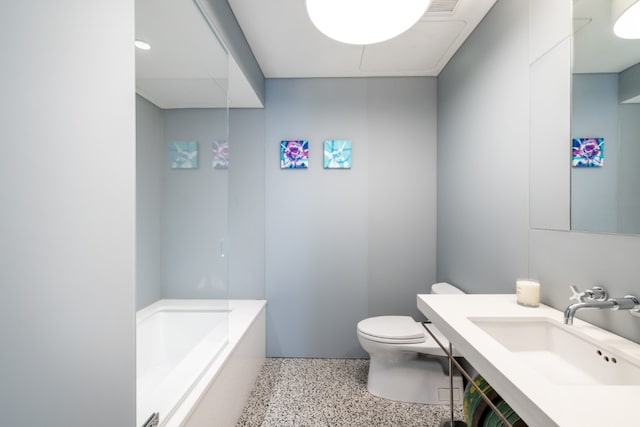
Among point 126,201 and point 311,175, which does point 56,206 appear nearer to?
point 126,201

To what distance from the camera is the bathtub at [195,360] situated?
1.14 metres

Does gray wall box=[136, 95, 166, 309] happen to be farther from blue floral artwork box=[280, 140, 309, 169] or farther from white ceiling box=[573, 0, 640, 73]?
white ceiling box=[573, 0, 640, 73]

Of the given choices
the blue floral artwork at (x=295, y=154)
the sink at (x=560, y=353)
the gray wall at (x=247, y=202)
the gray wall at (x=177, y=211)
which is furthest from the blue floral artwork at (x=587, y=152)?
the gray wall at (x=247, y=202)

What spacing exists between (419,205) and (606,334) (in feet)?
5.29

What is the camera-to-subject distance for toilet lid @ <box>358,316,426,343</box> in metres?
1.88

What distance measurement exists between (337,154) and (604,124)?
68.1 inches

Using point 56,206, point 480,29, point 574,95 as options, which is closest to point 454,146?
point 480,29

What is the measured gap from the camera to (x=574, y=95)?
44.3 inches

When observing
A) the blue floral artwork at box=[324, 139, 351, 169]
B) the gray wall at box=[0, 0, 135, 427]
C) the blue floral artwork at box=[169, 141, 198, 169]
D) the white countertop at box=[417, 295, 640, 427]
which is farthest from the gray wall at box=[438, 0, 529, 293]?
the blue floral artwork at box=[169, 141, 198, 169]

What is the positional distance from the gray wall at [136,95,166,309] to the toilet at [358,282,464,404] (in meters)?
1.44

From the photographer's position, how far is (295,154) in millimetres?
2498

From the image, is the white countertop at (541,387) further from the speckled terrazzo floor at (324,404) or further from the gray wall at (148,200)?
the gray wall at (148,200)

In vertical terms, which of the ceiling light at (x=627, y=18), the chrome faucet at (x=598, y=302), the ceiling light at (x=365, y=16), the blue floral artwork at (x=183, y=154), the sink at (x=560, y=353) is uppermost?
the ceiling light at (x=365, y=16)

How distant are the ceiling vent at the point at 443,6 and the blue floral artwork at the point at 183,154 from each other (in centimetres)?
166
